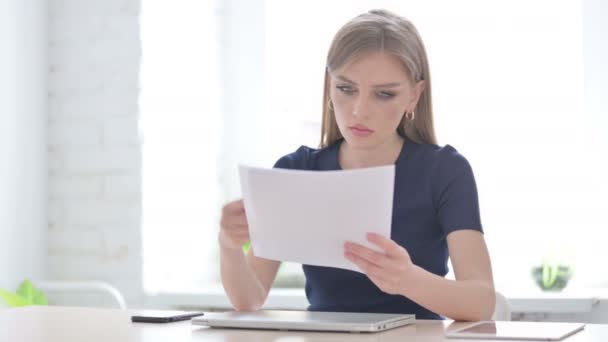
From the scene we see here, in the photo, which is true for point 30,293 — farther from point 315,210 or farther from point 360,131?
point 315,210

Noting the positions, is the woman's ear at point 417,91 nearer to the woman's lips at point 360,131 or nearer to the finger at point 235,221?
the woman's lips at point 360,131

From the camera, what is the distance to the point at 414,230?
199 cm

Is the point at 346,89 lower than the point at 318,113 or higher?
lower

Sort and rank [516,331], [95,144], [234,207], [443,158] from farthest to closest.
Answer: [95,144]
[443,158]
[234,207]
[516,331]

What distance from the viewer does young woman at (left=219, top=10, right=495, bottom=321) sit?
189 cm

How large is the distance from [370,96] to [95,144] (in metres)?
1.54

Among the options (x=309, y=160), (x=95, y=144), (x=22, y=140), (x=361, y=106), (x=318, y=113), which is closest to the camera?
(x=361, y=106)

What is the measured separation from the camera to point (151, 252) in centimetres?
321

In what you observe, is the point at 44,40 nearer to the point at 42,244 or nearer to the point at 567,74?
the point at 42,244

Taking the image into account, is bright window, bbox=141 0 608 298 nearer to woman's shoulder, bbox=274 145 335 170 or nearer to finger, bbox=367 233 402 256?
woman's shoulder, bbox=274 145 335 170

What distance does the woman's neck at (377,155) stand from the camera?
2.09 m

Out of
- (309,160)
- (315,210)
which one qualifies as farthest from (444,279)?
(309,160)

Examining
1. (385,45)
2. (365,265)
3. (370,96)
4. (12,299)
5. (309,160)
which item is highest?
(385,45)

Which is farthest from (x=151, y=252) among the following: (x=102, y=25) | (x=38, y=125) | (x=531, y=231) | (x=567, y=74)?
(x=567, y=74)
